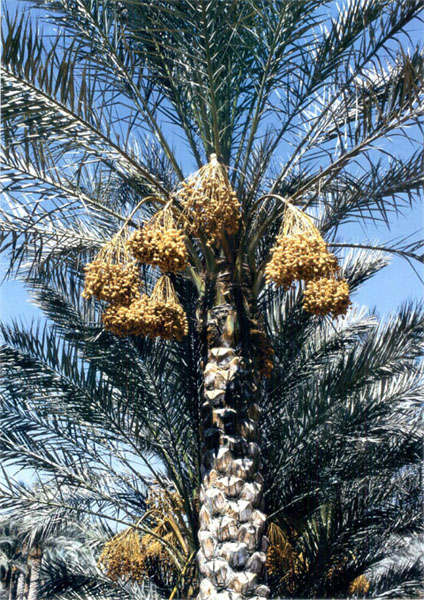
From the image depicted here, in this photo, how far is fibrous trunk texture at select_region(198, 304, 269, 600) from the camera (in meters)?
4.04

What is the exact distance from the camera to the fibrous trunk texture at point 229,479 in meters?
4.04

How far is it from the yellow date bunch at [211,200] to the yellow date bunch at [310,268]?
338 mm

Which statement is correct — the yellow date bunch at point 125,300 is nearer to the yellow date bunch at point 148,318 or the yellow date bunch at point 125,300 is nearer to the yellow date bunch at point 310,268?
the yellow date bunch at point 148,318

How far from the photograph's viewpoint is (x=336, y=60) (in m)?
4.98

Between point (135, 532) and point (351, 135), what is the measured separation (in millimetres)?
3390

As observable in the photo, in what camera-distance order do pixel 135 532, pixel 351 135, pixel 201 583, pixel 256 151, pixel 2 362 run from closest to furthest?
pixel 201 583 < pixel 351 135 < pixel 135 532 < pixel 2 362 < pixel 256 151

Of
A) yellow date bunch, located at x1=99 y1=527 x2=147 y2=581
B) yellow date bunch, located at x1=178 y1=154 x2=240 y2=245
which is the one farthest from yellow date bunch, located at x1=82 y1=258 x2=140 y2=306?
yellow date bunch, located at x1=99 y1=527 x2=147 y2=581

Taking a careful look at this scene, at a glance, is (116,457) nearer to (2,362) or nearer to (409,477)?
(2,362)

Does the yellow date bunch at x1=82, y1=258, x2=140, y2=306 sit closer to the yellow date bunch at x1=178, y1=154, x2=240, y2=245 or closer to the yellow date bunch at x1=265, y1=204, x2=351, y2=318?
the yellow date bunch at x1=178, y1=154, x2=240, y2=245

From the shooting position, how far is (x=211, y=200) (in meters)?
3.80

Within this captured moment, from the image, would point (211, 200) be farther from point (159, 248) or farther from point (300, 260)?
point (300, 260)

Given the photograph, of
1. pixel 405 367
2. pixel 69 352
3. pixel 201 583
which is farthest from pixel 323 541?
pixel 69 352

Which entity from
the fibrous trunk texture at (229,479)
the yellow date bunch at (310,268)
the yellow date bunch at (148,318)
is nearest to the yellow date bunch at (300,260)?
the yellow date bunch at (310,268)

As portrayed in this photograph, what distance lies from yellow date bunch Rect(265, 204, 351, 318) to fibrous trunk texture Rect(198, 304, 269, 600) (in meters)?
0.81
